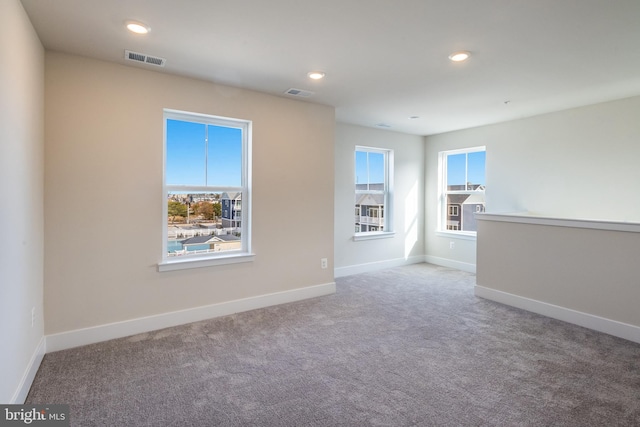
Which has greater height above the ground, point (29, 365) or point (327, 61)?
point (327, 61)

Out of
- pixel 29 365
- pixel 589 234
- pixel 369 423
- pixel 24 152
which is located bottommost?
pixel 369 423

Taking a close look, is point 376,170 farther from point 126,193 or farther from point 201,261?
point 126,193

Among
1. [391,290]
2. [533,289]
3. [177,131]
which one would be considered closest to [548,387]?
[533,289]

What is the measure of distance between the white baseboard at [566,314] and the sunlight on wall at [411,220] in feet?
6.55

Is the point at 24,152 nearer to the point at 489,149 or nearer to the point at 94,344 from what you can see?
the point at 94,344

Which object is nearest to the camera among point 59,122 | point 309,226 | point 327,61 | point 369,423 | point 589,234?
point 369,423

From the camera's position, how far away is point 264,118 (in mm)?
3770

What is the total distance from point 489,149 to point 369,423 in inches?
191

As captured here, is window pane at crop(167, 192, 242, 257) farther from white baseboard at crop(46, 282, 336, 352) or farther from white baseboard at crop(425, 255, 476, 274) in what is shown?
white baseboard at crop(425, 255, 476, 274)

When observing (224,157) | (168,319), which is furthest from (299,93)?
(168,319)

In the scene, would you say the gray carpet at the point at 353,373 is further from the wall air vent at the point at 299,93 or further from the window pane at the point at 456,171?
the window pane at the point at 456,171

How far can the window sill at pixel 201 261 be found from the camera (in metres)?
3.21

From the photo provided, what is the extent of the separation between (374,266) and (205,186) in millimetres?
3323

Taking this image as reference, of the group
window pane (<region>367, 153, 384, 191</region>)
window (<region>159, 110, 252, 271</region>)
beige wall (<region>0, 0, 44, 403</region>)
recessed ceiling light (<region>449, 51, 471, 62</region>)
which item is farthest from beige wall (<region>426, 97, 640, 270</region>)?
beige wall (<region>0, 0, 44, 403</region>)
